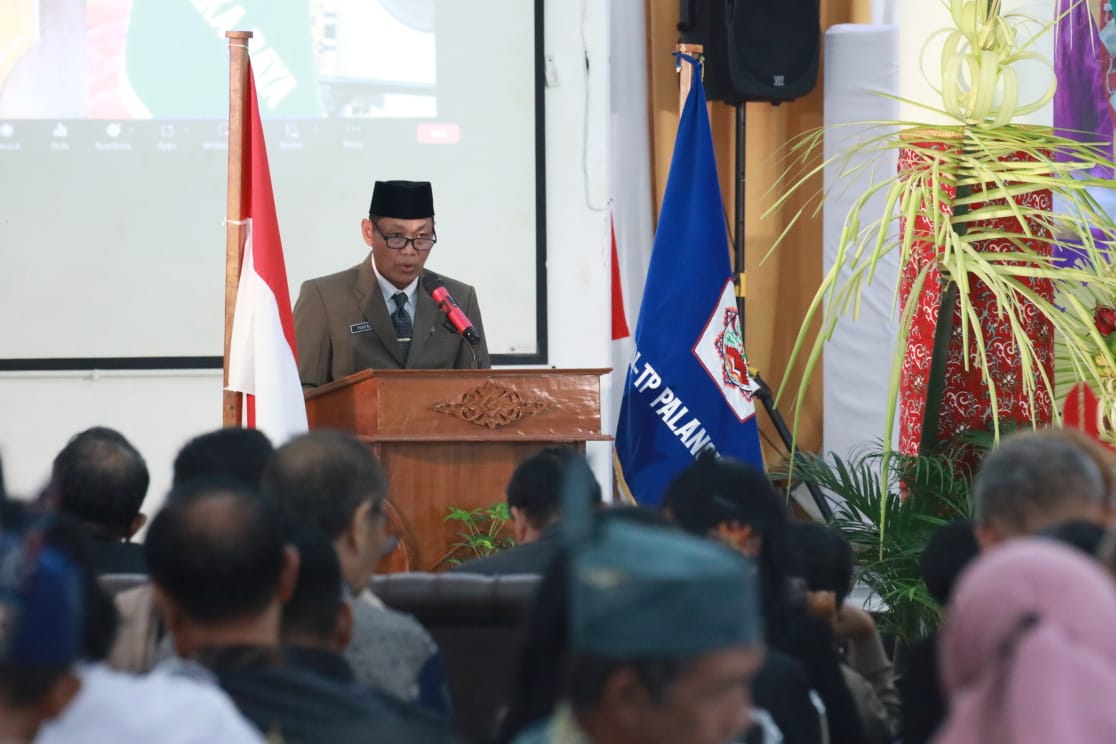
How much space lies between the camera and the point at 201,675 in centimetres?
158

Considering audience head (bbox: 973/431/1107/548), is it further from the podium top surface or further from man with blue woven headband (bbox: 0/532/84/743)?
the podium top surface

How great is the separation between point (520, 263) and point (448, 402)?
2578mm

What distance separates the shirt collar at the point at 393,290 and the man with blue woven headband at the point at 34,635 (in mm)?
3408

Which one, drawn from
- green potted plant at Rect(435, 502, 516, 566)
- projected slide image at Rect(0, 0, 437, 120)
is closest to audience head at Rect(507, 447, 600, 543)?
green potted plant at Rect(435, 502, 516, 566)

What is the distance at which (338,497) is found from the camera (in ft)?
7.13

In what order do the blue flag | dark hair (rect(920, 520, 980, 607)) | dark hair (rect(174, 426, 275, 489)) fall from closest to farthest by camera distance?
dark hair (rect(920, 520, 980, 607)) < dark hair (rect(174, 426, 275, 489)) < the blue flag

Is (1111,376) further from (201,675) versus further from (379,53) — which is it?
(379,53)

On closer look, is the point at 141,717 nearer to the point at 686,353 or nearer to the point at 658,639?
the point at 658,639

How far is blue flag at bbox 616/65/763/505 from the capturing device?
4730 millimetres

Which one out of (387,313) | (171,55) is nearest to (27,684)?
(387,313)

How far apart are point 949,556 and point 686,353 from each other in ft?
8.52

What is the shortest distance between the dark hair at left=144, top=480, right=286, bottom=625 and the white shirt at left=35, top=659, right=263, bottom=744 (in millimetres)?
260

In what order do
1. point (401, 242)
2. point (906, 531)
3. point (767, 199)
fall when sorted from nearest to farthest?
point (906, 531), point (401, 242), point (767, 199)

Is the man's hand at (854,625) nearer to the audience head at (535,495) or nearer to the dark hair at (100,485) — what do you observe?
the audience head at (535,495)
